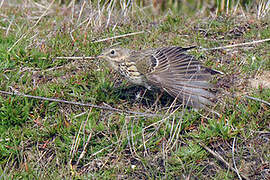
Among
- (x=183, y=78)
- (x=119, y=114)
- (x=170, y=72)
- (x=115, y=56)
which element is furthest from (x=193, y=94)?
(x=115, y=56)

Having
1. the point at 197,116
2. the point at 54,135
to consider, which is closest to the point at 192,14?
the point at 197,116

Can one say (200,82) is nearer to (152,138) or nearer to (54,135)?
(152,138)

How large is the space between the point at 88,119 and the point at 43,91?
891 mm

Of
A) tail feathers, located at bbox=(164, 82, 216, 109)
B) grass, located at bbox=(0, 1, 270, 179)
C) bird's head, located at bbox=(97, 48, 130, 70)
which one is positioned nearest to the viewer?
grass, located at bbox=(0, 1, 270, 179)

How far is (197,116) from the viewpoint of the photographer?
17.3ft

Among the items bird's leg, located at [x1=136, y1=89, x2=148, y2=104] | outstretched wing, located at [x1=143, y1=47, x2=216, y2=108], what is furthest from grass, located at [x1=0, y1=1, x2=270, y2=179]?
outstretched wing, located at [x1=143, y1=47, x2=216, y2=108]

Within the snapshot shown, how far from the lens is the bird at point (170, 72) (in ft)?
17.6

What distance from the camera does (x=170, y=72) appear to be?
553 centimetres

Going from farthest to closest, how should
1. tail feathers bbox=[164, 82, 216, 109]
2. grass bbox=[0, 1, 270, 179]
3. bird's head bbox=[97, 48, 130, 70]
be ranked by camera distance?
1. bird's head bbox=[97, 48, 130, 70]
2. tail feathers bbox=[164, 82, 216, 109]
3. grass bbox=[0, 1, 270, 179]

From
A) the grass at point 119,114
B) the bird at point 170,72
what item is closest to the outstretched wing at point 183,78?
the bird at point 170,72

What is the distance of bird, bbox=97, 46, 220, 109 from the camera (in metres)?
5.35

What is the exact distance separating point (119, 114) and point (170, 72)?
90cm

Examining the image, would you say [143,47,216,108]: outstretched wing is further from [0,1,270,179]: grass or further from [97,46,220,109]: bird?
[0,1,270,179]: grass

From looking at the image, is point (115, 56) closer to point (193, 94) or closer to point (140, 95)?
point (140, 95)
